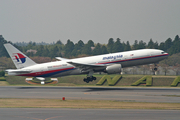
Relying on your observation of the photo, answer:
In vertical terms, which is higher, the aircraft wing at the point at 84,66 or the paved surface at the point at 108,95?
the aircraft wing at the point at 84,66

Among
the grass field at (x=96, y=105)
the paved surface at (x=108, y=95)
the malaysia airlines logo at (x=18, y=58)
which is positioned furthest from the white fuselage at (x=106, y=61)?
the grass field at (x=96, y=105)

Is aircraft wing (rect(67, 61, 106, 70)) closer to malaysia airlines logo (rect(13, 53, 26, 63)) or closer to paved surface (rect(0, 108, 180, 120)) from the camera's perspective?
malaysia airlines logo (rect(13, 53, 26, 63))

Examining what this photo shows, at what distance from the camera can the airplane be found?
57062 millimetres

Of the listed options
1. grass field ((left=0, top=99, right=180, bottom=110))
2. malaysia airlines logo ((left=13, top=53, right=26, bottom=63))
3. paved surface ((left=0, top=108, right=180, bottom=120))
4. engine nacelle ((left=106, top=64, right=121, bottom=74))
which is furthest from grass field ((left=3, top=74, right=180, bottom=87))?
paved surface ((left=0, top=108, right=180, bottom=120))

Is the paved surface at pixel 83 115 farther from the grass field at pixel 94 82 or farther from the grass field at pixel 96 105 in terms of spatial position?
the grass field at pixel 94 82

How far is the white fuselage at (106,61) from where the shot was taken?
5722 cm

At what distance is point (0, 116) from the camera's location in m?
26.4

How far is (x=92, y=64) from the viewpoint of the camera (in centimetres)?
5862

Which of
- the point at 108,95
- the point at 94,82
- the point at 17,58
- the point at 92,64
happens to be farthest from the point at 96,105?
the point at 94,82

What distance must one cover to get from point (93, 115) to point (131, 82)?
48.6 metres

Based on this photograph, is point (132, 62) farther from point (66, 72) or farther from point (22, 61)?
point (22, 61)

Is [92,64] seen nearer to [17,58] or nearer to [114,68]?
[114,68]

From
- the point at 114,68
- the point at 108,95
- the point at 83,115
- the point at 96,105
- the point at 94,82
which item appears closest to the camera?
the point at 83,115

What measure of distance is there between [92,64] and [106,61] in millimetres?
3477
